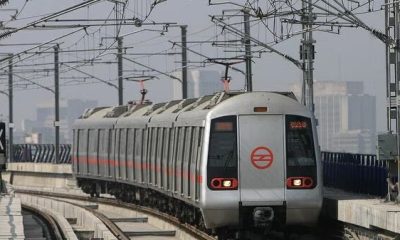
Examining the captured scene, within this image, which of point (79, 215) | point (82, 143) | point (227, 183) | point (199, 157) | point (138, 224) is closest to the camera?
point (227, 183)

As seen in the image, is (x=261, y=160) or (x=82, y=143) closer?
(x=261, y=160)

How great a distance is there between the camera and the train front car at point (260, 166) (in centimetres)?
2338

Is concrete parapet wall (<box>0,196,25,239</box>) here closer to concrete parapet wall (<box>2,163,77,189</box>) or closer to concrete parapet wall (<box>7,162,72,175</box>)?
concrete parapet wall (<box>7,162,72,175</box>)

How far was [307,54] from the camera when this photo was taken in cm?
3462

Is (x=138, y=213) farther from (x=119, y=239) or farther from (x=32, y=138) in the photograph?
(x=32, y=138)

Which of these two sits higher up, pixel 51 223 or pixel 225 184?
pixel 225 184

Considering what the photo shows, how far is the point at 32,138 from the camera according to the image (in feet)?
496

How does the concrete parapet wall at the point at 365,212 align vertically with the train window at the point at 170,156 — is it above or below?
below

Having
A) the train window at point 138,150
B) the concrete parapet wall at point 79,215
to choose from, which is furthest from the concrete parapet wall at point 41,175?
the train window at point 138,150

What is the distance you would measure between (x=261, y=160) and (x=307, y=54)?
11.5 meters

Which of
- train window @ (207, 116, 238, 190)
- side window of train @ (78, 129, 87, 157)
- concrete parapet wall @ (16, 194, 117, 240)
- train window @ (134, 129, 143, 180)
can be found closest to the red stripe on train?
train window @ (134, 129, 143, 180)

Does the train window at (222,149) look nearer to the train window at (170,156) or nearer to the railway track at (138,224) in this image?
the railway track at (138,224)

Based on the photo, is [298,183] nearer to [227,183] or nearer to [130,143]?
[227,183]

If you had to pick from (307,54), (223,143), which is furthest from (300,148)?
(307,54)
